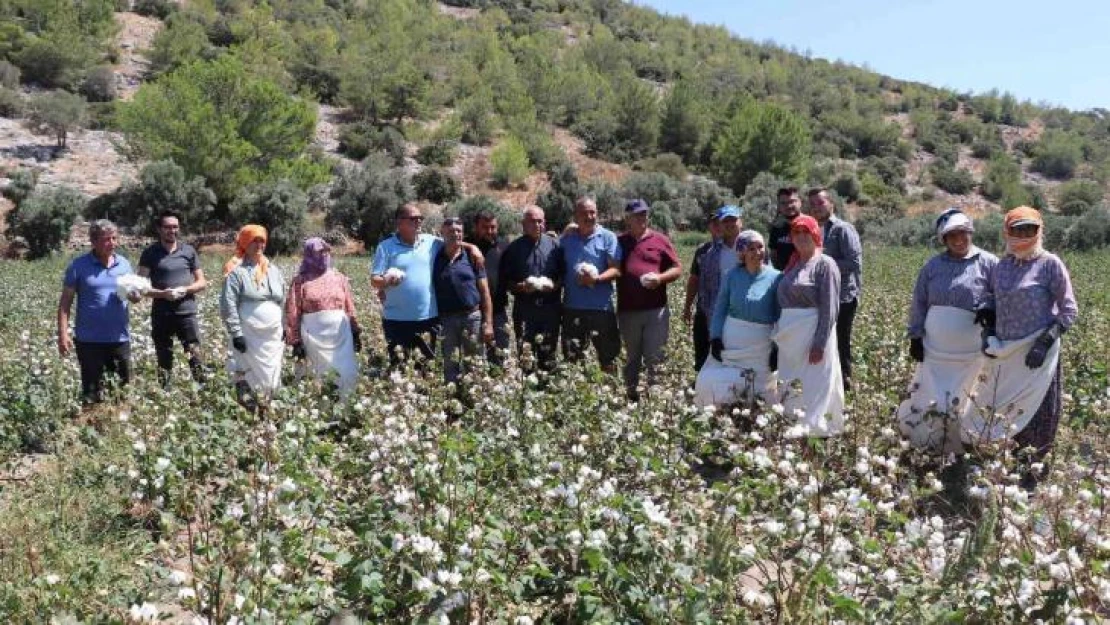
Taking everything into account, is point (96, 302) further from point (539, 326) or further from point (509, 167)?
point (509, 167)

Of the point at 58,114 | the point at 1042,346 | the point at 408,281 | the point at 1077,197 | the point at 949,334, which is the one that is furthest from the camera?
the point at 1077,197

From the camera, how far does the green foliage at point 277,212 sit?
88.7 ft

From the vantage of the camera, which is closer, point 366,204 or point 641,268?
point 641,268

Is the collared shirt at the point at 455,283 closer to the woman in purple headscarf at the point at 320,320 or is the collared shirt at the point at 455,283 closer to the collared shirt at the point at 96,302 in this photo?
the woman in purple headscarf at the point at 320,320

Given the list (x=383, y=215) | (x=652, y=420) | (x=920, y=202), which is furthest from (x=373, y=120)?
(x=652, y=420)

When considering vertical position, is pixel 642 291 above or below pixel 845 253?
below

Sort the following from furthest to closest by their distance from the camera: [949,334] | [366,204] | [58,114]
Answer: [58,114] → [366,204] → [949,334]

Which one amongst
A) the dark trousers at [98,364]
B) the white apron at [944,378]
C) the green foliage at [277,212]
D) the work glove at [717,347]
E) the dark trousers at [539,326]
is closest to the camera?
the white apron at [944,378]

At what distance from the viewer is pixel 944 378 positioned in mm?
5082

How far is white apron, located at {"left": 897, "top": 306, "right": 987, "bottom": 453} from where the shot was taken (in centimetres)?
488

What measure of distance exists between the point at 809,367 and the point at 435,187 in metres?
32.1

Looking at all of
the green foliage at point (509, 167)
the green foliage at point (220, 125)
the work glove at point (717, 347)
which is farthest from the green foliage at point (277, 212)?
the work glove at point (717, 347)

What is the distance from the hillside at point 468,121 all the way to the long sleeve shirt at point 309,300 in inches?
919

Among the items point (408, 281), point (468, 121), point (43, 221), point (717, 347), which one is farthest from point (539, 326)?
point (468, 121)
